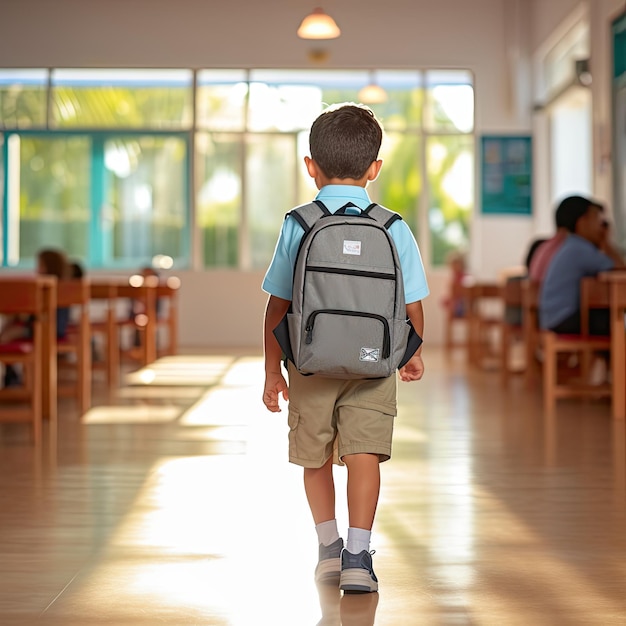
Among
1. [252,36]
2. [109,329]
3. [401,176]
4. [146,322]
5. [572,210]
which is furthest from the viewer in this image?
[401,176]

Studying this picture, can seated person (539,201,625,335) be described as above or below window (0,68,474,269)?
below

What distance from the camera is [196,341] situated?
12102 millimetres

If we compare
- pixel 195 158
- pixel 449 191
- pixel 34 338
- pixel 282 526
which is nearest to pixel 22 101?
pixel 195 158

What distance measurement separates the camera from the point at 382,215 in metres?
2.29

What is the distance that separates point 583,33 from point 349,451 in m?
8.34

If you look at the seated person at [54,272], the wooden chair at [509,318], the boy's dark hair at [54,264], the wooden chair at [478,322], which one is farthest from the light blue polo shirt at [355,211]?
the wooden chair at [478,322]

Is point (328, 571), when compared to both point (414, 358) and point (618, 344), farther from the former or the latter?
point (618, 344)

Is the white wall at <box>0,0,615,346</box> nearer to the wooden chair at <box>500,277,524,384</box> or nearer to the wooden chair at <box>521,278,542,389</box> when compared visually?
the wooden chair at <box>500,277,524,384</box>

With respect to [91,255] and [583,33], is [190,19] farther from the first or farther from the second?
[583,33]

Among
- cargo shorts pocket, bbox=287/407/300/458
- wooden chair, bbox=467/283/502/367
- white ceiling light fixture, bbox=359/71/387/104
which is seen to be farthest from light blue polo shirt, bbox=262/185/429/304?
white ceiling light fixture, bbox=359/71/387/104

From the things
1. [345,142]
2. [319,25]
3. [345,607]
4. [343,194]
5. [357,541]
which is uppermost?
[319,25]

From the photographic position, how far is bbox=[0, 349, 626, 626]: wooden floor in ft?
7.28

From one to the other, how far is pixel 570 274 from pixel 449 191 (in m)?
6.27

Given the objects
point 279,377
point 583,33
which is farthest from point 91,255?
point 279,377
